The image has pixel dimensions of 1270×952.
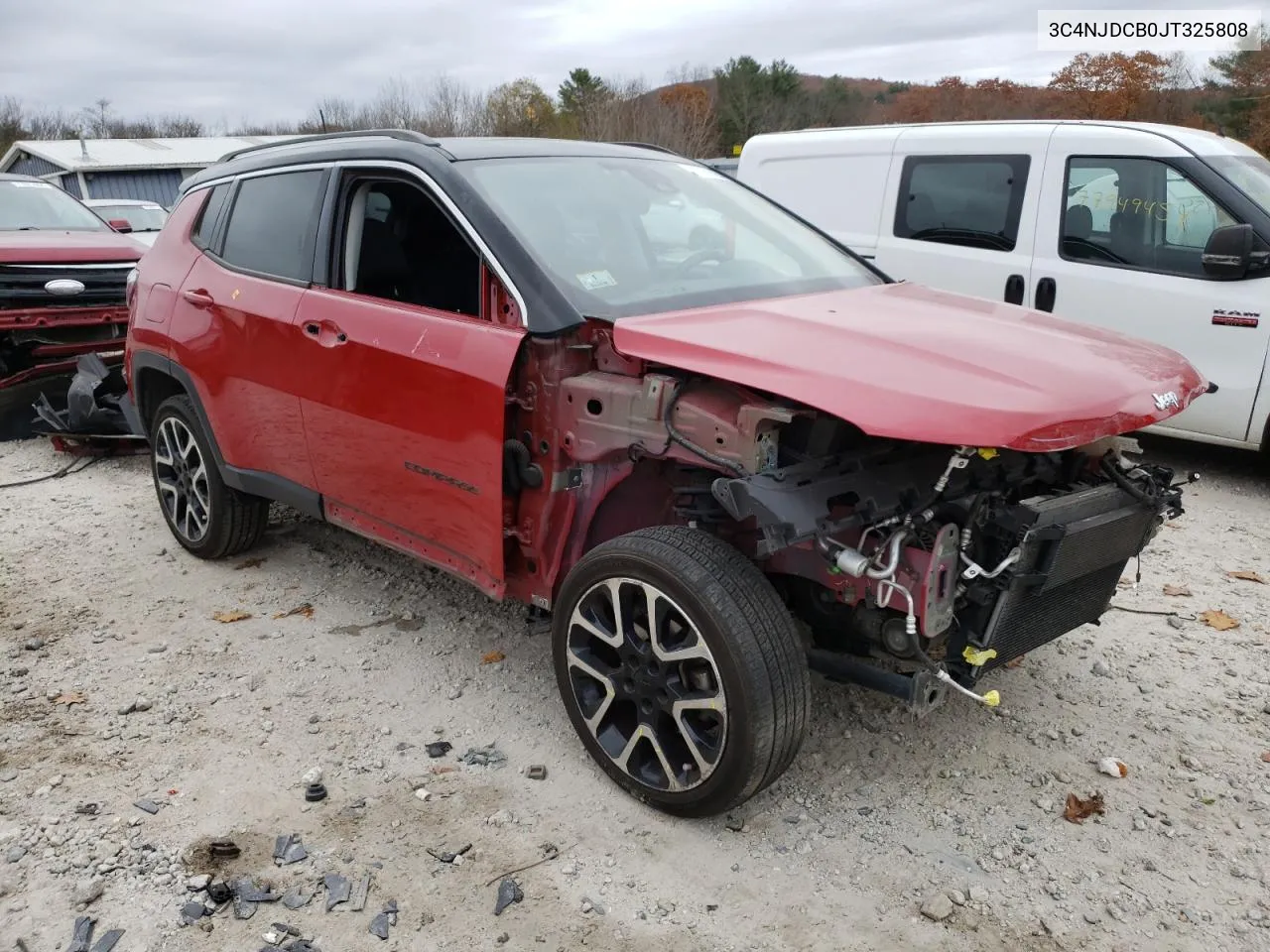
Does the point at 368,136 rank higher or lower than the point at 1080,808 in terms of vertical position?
higher

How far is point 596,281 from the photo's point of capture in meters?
3.29

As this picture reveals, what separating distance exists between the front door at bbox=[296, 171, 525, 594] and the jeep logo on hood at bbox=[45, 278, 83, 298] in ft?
15.5

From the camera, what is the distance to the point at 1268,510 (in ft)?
18.6

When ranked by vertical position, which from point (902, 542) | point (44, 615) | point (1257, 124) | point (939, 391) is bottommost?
point (44, 615)

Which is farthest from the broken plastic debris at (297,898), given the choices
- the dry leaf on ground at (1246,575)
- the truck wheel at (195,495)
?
the dry leaf on ground at (1246,575)

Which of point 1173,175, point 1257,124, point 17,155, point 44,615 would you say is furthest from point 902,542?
point 17,155

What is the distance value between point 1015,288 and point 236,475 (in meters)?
4.75

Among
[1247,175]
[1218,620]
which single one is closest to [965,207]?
[1247,175]

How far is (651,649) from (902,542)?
0.80m

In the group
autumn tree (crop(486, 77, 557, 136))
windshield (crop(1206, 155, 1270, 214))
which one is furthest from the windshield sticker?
autumn tree (crop(486, 77, 557, 136))

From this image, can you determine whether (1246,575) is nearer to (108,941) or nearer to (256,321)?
(256,321)

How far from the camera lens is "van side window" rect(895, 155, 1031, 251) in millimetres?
6398

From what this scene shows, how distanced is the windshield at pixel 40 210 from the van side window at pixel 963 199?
7120 millimetres

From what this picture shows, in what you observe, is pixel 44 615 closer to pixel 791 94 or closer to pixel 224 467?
pixel 224 467
